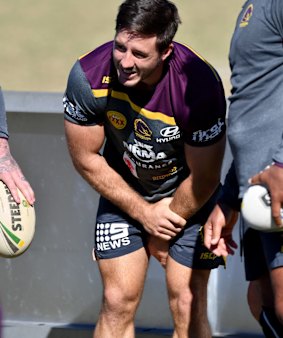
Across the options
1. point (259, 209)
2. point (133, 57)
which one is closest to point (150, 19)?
point (133, 57)

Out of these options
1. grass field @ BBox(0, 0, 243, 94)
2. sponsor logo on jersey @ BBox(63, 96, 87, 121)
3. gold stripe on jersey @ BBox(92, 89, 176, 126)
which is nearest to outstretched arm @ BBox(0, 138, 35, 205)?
sponsor logo on jersey @ BBox(63, 96, 87, 121)

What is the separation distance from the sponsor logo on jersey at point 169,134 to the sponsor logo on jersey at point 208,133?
0.33ft

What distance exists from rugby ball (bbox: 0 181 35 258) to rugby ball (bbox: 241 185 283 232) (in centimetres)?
153

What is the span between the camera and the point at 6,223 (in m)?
5.53

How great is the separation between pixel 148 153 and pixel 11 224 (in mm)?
813

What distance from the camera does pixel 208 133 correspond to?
555 cm

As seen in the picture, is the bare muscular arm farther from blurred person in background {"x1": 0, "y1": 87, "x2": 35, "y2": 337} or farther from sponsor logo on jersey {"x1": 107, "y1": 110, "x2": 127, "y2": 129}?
blurred person in background {"x1": 0, "y1": 87, "x2": 35, "y2": 337}

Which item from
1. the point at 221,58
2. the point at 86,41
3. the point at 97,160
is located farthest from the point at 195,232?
the point at 86,41

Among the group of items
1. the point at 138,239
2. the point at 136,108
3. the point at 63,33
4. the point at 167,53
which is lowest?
the point at 63,33

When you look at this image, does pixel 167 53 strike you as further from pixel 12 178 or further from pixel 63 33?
pixel 63 33

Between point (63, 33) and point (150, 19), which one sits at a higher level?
point (150, 19)

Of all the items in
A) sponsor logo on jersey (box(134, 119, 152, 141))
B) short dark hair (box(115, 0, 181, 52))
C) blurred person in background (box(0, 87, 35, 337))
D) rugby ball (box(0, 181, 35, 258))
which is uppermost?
short dark hair (box(115, 0, 181, 52))

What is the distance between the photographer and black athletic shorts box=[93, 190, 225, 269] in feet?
19.5

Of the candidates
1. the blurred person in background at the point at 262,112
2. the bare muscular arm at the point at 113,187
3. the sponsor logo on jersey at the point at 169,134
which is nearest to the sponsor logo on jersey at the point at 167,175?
the bare muscular arm at the point at 113,187
